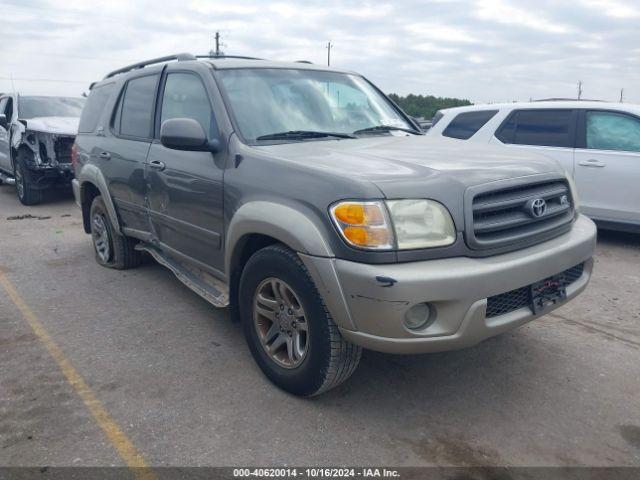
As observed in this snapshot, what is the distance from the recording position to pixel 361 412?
296 centimetres

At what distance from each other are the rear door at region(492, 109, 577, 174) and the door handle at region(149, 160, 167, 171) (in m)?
4.11

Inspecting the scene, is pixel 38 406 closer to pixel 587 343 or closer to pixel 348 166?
pixel 348 166

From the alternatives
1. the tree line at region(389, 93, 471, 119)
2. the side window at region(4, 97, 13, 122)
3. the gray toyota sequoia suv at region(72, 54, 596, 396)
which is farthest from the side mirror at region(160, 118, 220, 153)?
the tree line at region(389, 93, 471, 119)

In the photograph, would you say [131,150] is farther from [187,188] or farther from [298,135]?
[298,135]

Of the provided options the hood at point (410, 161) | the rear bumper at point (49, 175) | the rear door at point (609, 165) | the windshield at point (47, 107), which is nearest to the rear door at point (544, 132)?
the rear door at point (609, 165)

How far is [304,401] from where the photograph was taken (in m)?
3.04

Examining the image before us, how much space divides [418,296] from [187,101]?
2.34 m

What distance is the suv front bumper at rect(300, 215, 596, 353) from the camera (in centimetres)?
246

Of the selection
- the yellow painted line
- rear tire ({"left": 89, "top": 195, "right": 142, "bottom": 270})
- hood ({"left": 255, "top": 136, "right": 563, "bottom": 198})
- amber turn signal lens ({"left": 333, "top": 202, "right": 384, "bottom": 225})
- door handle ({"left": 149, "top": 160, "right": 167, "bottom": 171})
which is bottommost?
the yellow painted line

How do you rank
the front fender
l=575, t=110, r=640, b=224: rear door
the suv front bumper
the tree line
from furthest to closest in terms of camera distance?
1. the tree line
2. l=575, t=110, r=640, b=224: rear door
3. the front fender
4. the suv front bumper

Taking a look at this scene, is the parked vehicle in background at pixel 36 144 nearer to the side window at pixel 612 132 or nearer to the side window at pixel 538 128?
the side window at pixel 538 128

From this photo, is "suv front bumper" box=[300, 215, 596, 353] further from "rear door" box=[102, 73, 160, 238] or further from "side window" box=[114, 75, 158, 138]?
"side window" box=[114, 75, 158, 138]

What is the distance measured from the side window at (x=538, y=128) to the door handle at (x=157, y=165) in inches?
179

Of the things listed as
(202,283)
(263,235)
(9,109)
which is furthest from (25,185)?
(263,235)
